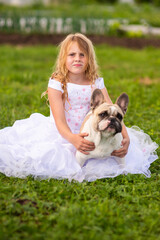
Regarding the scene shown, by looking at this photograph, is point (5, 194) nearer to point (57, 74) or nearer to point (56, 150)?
point (56, 150)

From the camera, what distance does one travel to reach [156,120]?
4.80 metres

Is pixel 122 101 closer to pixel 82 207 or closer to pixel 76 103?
pixel 76 103

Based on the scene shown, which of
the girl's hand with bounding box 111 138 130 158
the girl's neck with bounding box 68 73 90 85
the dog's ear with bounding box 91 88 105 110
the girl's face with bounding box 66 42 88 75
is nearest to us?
the dog's ear with bounding box 91 88 105 110

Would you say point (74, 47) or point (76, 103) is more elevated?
point (74, 47)

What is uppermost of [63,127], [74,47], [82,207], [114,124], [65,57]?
[74,47]

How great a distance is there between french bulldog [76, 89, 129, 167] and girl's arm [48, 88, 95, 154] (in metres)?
0.05

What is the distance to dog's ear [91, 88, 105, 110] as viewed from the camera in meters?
2.83

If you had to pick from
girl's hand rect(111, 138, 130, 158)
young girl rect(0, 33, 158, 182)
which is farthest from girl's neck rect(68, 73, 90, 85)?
girl's hand rect(111, 138, 130, 158)

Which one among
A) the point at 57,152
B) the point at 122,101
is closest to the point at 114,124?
the point at 122,101

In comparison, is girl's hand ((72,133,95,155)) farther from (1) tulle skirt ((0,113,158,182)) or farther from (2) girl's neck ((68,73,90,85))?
(2) girl's neck ((68,73,90,85))

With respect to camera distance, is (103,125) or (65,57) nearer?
(103,125)

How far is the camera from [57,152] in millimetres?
3217

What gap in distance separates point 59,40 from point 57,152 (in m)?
9.24

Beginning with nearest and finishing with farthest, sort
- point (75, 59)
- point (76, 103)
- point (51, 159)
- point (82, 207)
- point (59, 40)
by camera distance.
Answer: point (82, 207) < point (51, 159) < point (75, 59) < point (76, 103) < point (59, 40)
